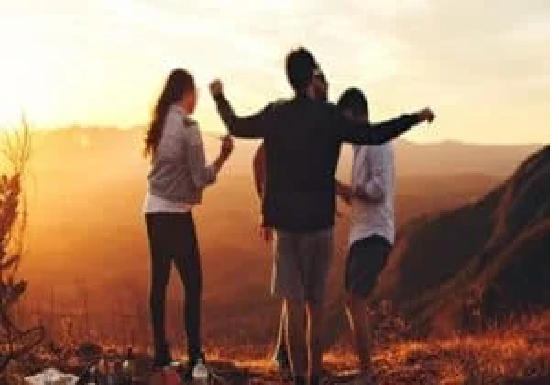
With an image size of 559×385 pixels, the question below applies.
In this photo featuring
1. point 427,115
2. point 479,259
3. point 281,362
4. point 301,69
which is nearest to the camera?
point 427,115

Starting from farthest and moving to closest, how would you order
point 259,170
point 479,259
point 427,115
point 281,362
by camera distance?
point 479,259 → point 281,362 → point 259,170 → point 427,115

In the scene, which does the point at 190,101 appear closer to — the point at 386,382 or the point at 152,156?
the point at 152,156

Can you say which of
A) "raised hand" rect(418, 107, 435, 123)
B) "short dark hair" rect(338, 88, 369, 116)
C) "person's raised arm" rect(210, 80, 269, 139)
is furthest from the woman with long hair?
"raised hand" rect(418, 107, 435, 123)

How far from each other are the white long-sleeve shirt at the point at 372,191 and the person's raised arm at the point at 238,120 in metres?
0.52

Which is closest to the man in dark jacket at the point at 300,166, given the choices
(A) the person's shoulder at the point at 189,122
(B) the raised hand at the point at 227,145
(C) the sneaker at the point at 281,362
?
(B) the raised hand at the point at 227,145

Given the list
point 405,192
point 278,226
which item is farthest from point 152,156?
point 405,192

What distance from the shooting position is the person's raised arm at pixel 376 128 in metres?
5.47

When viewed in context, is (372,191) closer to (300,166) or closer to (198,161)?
(300,166)

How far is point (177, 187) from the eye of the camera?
6.17 metres

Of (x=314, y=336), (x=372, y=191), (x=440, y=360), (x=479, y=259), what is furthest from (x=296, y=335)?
(x=479, y=259)

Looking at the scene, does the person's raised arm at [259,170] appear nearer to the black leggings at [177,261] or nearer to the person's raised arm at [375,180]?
the black leggings at [177,261]

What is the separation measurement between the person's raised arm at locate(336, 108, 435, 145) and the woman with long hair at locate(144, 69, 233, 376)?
809 mm

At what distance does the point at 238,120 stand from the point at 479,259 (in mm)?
2548

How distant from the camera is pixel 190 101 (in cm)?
623
